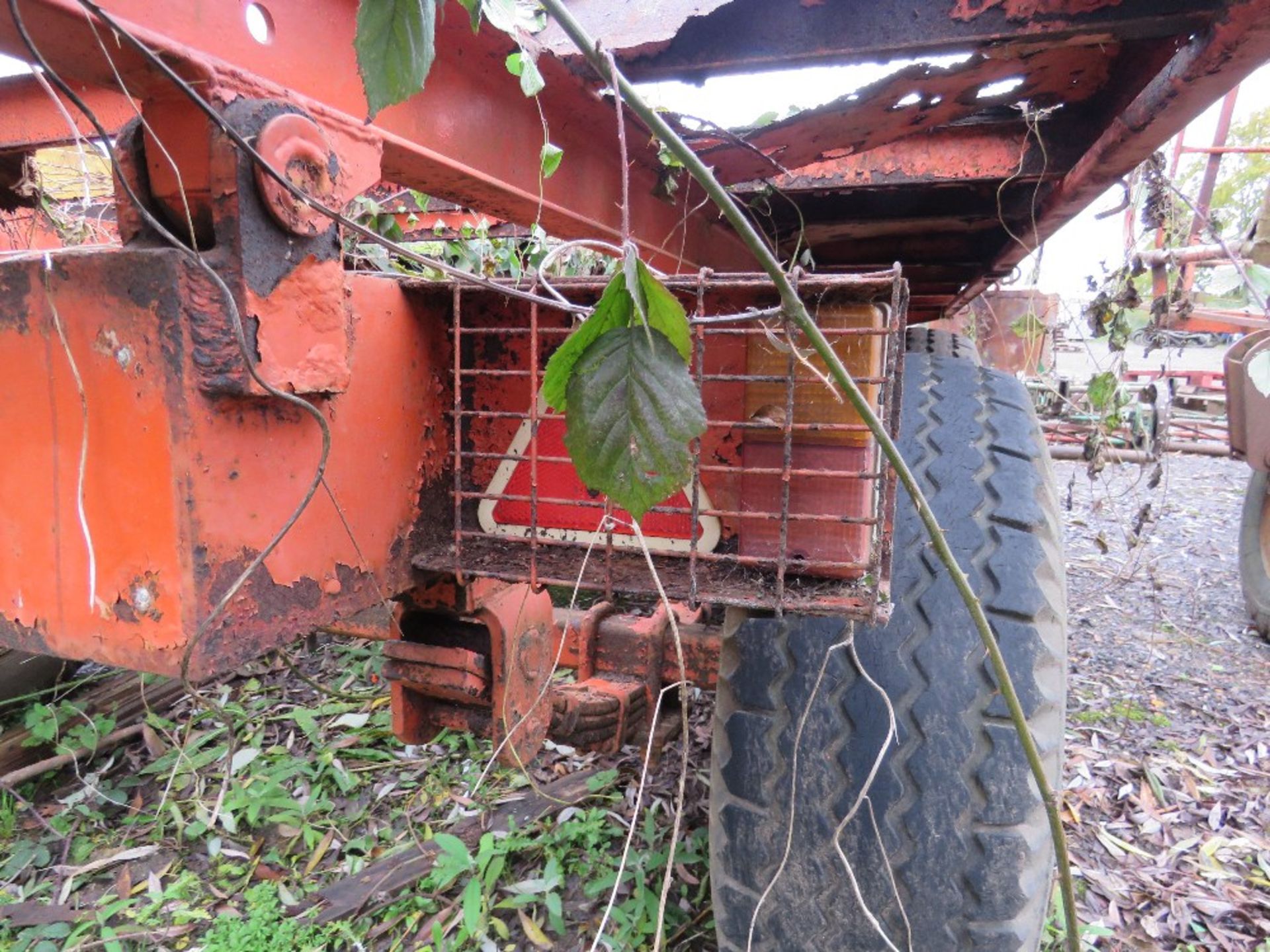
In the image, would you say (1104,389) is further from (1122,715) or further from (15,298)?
(15,298)

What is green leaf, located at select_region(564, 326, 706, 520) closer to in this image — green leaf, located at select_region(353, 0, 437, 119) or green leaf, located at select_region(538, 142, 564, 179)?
green leaf, located at select_region(353, 0, 437, 119)

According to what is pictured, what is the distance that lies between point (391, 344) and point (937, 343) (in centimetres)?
182

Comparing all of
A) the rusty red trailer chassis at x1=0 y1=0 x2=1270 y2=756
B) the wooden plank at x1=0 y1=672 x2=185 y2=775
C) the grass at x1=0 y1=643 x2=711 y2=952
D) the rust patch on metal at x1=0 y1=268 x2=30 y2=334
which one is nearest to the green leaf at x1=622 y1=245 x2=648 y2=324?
the rusty red trailer chassis at x1=0 y1=0 x2=1270 y2=756

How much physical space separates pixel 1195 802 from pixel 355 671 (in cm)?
313

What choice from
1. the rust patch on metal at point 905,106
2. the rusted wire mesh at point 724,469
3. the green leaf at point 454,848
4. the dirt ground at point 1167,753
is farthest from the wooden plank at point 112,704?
the dirt ground at point 1167,753

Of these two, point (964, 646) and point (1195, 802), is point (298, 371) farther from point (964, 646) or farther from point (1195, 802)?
point (1195, 802)

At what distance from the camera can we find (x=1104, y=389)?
288 cm

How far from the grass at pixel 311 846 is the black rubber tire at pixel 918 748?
62cm

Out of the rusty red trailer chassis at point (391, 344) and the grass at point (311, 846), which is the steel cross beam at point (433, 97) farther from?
the grass at point (311, 846)

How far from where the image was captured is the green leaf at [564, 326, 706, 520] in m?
0.65

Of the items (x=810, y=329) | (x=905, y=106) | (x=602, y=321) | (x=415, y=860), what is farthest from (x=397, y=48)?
(x=415, y=860)

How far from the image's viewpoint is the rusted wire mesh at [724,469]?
1.08 m

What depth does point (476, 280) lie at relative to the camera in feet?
3.06

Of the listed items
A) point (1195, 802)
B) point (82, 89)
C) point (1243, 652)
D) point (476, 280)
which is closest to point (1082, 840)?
point (1195, 802)
